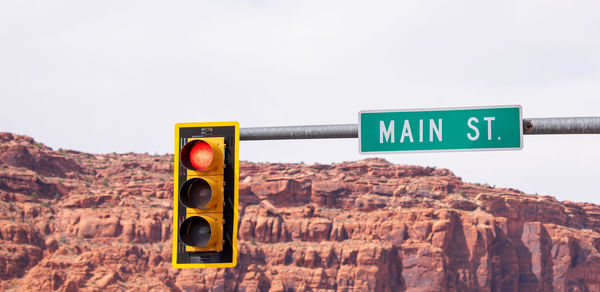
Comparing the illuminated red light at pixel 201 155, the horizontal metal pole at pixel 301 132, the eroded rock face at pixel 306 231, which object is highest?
the horizontal metal pole at pixel 301 132

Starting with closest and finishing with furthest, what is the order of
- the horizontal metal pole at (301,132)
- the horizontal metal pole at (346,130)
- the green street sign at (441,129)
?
the horizontal metal pole at (346,130) < the green street sign at (441,129) < the horizontal metal pole at (301,132)

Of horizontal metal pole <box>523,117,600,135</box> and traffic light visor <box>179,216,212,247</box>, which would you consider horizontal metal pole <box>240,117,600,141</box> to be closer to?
horizontal metal pole <box>523,117,600,135</box>

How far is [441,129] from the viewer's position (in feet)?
24.1

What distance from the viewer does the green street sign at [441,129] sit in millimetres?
7273

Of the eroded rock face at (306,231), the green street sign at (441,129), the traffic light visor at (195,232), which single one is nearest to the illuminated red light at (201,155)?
the traffic light visor at (195,232)

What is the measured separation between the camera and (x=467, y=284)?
9431cm

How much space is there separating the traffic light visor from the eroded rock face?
82.0m

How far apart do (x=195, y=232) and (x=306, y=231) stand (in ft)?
298

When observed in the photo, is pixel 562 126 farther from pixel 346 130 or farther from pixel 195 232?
pixel 195 232

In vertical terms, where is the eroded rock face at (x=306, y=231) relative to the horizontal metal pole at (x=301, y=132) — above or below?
below

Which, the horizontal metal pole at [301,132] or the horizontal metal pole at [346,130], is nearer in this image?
the horizontal metal pole at [346,130]

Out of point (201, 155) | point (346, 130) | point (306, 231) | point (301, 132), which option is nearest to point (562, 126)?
point (346, 130)

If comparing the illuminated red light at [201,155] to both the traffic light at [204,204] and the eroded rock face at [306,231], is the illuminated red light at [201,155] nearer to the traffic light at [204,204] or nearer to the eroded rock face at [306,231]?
the traffic light at [204,204]

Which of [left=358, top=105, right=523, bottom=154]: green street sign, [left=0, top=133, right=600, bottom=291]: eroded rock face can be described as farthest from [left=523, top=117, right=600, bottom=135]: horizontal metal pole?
[left=0, top=133, right=600, bottom=291]: eroded rock face
